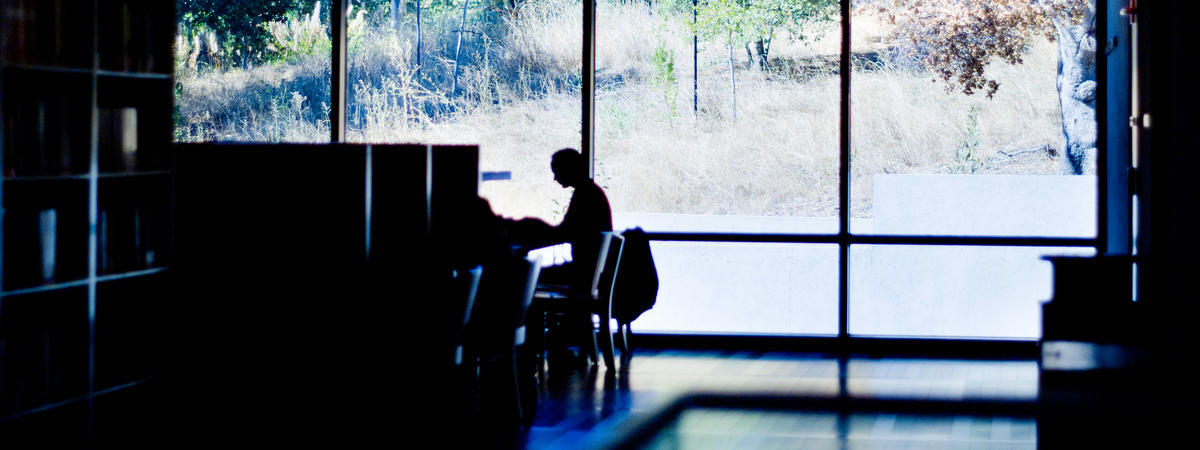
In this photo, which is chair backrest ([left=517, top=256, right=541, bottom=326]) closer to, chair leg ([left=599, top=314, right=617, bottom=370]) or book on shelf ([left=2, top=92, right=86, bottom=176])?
chair leg ([left=599, top=314, right=617, bottom=370])

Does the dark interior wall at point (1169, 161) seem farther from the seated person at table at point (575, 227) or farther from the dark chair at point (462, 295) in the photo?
the seated person at table at point (575, 227)

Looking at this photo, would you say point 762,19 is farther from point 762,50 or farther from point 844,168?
point 844,168

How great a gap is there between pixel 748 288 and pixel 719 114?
40.9 inches

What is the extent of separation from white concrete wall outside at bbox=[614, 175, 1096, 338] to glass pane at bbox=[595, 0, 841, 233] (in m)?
0.09

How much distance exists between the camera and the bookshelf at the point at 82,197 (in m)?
4.10

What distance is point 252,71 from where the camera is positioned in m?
7.72

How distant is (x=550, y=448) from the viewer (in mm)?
4848

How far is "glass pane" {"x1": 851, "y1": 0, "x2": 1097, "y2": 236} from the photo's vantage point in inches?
279

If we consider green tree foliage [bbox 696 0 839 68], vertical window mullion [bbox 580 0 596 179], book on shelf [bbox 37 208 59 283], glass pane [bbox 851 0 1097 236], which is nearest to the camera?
book on shelf [bbox 37 208 59 283]

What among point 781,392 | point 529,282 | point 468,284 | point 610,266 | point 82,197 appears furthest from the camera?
point 610,266

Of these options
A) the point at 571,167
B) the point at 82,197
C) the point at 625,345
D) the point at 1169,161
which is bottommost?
the point at 625,345

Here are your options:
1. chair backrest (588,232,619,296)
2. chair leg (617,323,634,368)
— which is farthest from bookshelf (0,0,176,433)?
chair leg (617,323,634,368)

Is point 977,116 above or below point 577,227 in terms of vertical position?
above

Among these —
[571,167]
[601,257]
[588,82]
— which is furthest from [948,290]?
[588,82]
